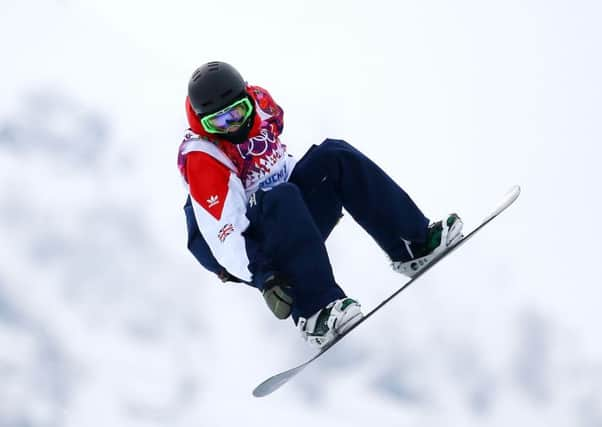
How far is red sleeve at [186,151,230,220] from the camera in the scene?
7.86m

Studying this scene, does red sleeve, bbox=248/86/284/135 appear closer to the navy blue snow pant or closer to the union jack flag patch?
the navy blue snow pant

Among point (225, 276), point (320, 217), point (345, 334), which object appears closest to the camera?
point (345, 334)

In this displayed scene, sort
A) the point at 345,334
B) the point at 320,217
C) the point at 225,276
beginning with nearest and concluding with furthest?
1. the point at 345,334
2. the point at 225,276
3. the point at 320,217

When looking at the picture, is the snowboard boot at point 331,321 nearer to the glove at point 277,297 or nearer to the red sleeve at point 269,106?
the glove at point 277,297

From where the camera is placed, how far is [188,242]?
8297 mm

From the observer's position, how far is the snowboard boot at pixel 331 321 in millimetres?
7695

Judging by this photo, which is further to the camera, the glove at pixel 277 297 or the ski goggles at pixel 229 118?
the ski goggles at pixel 229 118

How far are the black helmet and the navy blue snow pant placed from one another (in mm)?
744

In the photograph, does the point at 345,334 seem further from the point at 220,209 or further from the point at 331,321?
the point at 220,209

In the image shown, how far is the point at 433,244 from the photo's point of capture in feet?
27.3

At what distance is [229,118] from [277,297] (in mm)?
1446

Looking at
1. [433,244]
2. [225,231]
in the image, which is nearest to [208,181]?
[225,231]

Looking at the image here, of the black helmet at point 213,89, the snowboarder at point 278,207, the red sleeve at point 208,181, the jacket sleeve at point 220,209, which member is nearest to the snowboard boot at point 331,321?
the snowboarder at point 278,207

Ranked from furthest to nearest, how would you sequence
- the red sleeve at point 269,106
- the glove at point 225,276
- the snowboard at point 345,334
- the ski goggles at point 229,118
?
1. the red sleeve at point 269,106
2. the glove at point 225,276
3. the ski goggles at point 229,118
4. the snowboard at point 345,334
